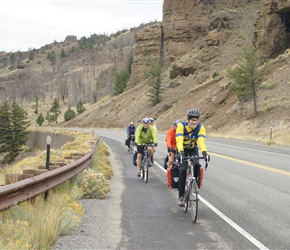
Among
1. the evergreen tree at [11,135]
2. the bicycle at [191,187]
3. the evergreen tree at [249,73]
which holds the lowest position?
the evergreen tree at [11,135]

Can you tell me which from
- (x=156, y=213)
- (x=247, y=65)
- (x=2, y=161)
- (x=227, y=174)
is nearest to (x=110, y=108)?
(x=2, y=161)

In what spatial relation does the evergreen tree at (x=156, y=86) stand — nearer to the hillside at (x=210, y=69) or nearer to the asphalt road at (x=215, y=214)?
the hillside at (x=210, y=69)

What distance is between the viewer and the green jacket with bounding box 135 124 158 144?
1265 cm

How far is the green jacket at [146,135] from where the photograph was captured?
41.5ft

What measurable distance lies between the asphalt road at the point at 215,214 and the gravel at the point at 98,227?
0.14m

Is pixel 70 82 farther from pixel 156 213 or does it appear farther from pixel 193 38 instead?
pixel 156 213

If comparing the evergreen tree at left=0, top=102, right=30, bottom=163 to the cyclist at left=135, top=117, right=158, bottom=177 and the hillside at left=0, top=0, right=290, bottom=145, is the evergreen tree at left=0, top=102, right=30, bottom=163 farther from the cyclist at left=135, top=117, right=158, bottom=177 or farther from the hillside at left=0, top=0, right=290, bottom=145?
the cyclist at left=135, top=117, right=158, bottom=177

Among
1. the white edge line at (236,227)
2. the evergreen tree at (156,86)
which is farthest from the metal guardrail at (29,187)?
the evergreen tree at (156,86)

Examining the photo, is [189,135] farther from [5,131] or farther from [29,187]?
[5,131]

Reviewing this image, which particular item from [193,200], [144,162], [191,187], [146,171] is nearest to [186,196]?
[191,187]

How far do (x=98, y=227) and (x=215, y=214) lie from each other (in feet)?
7.76

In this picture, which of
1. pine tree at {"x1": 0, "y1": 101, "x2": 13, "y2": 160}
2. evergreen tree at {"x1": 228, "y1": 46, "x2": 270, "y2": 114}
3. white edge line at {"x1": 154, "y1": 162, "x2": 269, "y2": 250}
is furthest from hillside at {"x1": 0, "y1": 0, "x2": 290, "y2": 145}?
white edge line at {"x1": 154, "y1": 162, "x2": 269, "y2": 250}

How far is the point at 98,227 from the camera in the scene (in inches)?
264

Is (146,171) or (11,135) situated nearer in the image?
(146,171)
